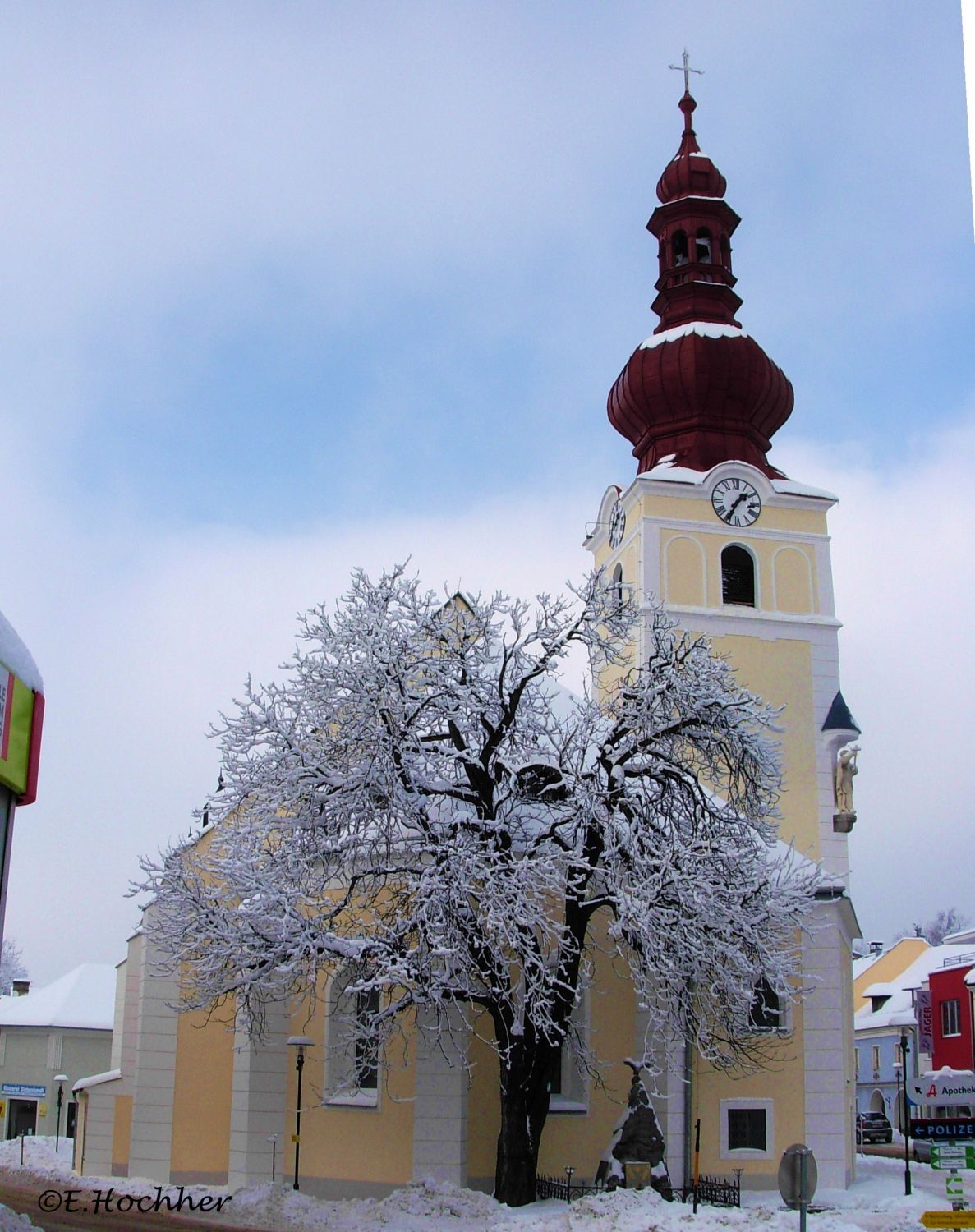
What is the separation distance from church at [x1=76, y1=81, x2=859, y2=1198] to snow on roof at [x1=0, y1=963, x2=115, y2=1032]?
17.2 m

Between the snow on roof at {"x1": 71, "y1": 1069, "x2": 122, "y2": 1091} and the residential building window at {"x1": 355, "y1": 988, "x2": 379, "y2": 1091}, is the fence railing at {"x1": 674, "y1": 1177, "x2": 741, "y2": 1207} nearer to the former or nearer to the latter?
the residential building window at {"x1": 355, "y1": 988, "x2": 379, "y2": 1091}

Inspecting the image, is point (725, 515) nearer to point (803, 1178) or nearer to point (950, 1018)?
point (803, 1178)

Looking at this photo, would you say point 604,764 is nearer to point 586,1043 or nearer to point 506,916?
point 506,916

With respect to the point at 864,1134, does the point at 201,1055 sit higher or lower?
higher

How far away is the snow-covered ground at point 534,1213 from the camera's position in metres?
15.3

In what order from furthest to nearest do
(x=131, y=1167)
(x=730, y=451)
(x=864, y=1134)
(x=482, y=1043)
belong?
(x=864, y=1134), (x=730, y=451), (x=131, y=1167), (x=482, y=1043)

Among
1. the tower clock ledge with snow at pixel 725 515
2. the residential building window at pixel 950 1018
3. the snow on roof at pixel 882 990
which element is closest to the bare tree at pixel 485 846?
the tower clock ledge with snow at pixel 725 515

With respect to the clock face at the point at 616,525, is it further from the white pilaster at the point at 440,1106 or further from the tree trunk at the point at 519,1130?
the tree trunk at the point at 519,1130

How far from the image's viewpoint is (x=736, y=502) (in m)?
31.0

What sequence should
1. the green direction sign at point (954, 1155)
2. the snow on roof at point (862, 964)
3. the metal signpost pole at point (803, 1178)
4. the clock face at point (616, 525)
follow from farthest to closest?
the snow on roof at point (862, 964)
the clock face at point (616, 525)
the metal signpost pole at point (803, 1178)
the green direction sign at point (954, 1155)

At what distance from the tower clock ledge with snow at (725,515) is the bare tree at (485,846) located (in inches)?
338

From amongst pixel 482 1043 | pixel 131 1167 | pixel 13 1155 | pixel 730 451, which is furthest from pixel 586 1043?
pixel 13 1155

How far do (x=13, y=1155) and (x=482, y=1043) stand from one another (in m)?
17.2

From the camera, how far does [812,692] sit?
2988 centimetres
